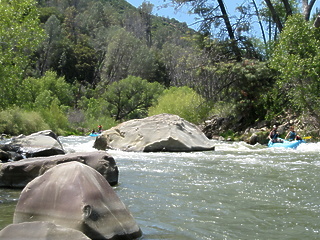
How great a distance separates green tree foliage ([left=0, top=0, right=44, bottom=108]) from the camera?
45.7 feet

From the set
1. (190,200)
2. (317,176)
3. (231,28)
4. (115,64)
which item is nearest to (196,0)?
(231,28)

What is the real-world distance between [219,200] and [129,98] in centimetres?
4035

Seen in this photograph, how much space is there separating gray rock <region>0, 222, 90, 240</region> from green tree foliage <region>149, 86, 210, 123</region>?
25266 mm

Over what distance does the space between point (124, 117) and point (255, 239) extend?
42.1 metres

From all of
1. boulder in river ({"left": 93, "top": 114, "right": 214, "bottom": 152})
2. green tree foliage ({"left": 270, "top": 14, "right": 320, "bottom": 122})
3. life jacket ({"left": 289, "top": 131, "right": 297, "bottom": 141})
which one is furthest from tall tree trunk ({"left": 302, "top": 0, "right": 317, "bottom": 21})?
boulder in river ({"left": 93, "top": 114, "right": 214, "bottom": 152})

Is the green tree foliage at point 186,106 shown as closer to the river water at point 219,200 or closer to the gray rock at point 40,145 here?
the gray rock at point 40,145

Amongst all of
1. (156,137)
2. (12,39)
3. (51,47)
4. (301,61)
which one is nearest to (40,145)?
(12,39)

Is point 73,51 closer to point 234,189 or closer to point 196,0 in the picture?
point 196,0

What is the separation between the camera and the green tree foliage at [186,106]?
29.8 meters

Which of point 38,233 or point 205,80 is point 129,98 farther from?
point 38,233

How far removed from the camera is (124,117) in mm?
46250

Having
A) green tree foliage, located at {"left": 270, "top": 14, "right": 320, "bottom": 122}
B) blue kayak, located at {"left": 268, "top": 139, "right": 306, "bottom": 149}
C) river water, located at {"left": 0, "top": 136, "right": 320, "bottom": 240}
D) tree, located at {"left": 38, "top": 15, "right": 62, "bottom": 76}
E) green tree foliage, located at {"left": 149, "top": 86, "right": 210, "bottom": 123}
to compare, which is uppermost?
tree, located at {"left": 38, "top": 15, "right": 62, "bottom": 76}

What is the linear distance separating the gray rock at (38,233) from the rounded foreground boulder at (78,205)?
0.54m

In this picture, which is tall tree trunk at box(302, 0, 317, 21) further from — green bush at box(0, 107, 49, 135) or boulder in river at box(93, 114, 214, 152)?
green bush at box(0, 107, 49, 135)
